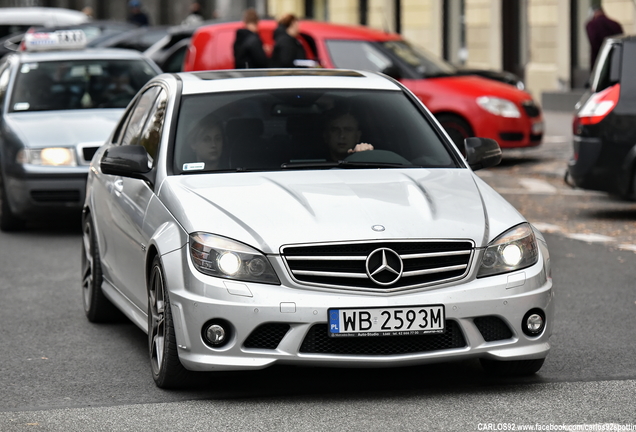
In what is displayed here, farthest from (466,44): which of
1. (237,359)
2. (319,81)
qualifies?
(237,359)

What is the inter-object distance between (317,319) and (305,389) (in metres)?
0.59

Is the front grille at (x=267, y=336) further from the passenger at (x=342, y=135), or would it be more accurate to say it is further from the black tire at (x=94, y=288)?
the black tire at (x=94, y=288)

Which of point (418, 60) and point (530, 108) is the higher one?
point (418, 60)

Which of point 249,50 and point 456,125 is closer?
point 249,50

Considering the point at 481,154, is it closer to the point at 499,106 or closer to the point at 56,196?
the point at 56,196

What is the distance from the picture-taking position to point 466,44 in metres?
29.7

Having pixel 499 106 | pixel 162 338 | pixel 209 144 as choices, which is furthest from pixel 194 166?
pixel 499 106

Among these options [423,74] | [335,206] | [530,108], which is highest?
[335,206]

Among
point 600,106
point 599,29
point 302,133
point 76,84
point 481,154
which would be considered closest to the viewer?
point 302,133

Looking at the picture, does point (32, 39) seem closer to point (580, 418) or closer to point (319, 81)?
point (319, 81)

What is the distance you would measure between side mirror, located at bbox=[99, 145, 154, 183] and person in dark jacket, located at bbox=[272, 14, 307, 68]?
370 inches

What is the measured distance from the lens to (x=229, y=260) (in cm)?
550

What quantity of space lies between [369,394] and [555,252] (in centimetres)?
484

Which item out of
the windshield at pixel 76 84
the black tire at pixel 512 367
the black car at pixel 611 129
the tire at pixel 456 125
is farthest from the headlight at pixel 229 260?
the tire at pixel 456 125
